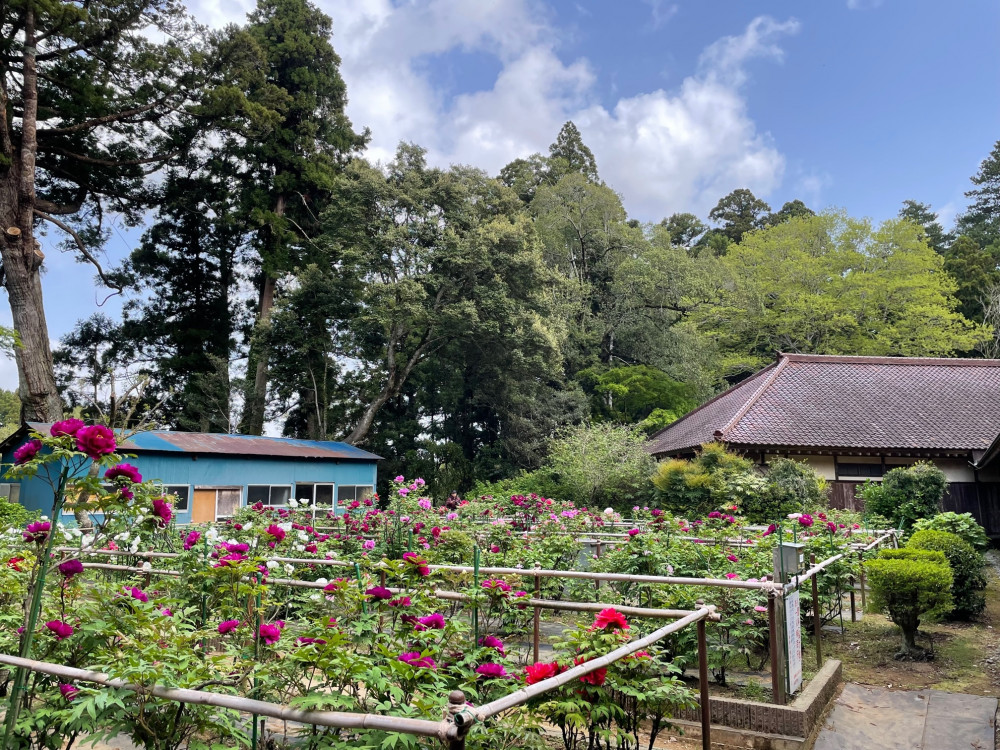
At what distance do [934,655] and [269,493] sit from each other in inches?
730

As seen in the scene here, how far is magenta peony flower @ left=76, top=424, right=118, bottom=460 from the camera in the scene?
259cm

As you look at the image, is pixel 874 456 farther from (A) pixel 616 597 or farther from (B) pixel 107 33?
(B) pixel 107 33

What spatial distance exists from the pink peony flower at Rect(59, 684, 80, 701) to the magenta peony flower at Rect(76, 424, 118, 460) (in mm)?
953

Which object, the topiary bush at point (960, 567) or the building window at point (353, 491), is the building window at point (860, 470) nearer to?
the topiary bush at point (960, 567)

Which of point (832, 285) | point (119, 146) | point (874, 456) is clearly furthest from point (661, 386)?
point (119, 146)

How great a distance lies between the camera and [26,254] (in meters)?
21.3

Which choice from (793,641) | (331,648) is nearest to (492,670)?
(331,648)

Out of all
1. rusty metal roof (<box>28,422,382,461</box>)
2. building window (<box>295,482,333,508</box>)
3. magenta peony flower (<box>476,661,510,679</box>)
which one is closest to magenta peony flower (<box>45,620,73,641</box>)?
magenta peony flower (<box>476,661,510,679</box>)

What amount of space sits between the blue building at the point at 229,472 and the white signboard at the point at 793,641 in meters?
12.6

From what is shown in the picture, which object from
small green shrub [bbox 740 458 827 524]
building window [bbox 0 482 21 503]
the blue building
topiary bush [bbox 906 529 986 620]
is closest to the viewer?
topiary bush [bbox 906 529 986 620]

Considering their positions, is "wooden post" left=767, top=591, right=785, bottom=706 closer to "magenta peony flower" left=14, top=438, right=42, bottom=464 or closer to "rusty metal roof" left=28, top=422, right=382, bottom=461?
"magenta peony flower" left=14, top=438, right=42, bottom=464

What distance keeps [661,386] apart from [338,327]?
15.0 m

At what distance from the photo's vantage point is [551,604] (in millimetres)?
4094

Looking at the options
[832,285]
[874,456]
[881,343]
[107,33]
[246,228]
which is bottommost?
[874,456]
